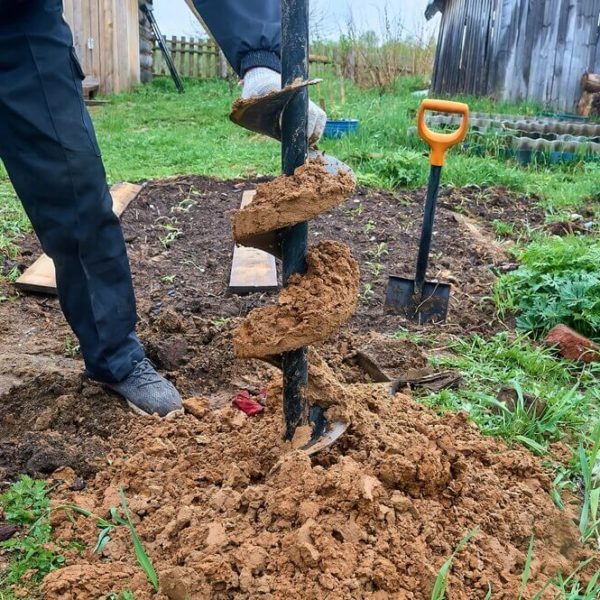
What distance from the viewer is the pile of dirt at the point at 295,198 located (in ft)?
5.49

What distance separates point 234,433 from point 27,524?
70cm

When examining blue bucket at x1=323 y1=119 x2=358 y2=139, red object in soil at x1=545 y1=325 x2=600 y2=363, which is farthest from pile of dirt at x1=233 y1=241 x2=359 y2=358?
blue bucket at x1=323 y1=119 x2=358 y2=139

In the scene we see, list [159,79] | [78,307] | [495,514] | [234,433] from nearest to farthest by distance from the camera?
1. [495,514]
2. [234,433]
3. [78,307]
4. [159,79]

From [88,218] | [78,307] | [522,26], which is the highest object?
[522,26]

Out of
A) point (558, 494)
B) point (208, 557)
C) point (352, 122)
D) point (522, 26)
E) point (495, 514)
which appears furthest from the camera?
point (522, 26)

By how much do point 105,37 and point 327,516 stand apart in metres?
14.1

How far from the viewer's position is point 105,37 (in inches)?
544

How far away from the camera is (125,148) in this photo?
877cm

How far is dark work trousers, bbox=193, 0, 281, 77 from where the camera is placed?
2.04m

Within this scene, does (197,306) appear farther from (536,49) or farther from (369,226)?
(536,49)

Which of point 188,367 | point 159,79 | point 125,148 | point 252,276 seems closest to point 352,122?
point 125,148

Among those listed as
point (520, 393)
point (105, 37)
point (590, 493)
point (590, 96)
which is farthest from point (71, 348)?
point (105, 37)

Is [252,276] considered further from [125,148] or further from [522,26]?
[522,26]

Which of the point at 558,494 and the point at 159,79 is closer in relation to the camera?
the point at 558,494
